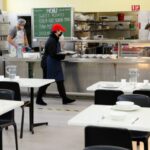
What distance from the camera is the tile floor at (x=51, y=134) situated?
17.5ft

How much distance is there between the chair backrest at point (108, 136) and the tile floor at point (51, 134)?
211 centimetres

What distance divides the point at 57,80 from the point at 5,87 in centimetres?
224

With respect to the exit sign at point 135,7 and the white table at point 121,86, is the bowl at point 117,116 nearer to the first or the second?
the white table at point 121,86

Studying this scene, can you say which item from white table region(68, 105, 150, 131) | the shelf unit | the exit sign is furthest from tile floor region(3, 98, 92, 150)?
the shelf unit

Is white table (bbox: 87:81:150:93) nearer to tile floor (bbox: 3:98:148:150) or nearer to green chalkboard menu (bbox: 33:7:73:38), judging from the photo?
tile floor (bbox: 3:98:148:150)

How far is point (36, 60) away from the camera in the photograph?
27.8 feet

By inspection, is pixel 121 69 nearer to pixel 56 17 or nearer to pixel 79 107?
pixel 79 107

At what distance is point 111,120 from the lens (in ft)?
11.2

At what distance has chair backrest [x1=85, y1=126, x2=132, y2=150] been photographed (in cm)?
298

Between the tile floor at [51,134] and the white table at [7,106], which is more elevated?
the white table at [7,106]

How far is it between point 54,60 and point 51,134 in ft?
6.63

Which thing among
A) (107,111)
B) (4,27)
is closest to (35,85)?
(107,111)

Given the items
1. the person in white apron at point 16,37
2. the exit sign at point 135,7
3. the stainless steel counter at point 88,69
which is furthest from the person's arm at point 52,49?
the exit sign at point 135,7

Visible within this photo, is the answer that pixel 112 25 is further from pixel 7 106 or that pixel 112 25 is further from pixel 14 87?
pixel 7 106
